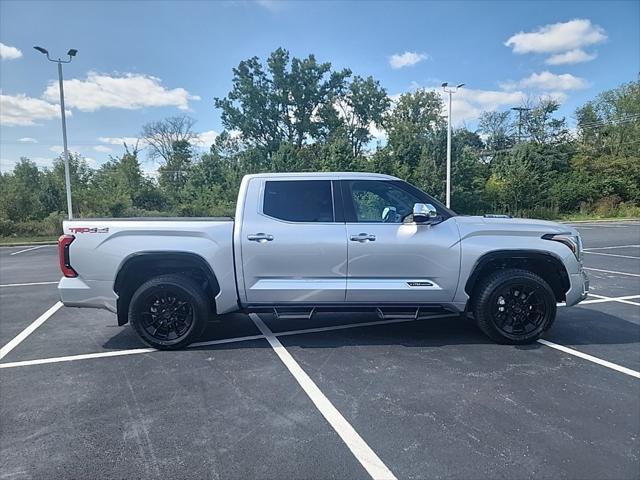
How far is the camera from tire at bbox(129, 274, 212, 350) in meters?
4.41

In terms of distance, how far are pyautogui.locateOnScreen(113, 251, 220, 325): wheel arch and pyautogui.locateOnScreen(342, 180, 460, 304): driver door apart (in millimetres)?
1558

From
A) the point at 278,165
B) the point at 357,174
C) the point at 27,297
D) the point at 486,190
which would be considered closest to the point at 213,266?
the point at 357,174

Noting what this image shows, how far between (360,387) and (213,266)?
1.98 meters

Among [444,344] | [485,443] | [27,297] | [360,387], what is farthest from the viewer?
[27,297]

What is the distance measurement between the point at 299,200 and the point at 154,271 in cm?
181

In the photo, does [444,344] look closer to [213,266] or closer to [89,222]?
[213,266]

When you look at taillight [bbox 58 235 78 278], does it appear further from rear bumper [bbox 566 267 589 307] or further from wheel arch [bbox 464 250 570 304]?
rear bumper [bbox 566 267 589 307]

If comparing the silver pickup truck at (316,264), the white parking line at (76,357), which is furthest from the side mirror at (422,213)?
the white parking line at (76,357)

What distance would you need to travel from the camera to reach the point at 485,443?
2771 mm

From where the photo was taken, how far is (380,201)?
4699mm

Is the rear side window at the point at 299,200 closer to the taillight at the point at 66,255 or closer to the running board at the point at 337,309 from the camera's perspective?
the running board at the point at 337,309

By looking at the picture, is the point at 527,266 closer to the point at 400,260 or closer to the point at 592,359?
the point at 592,359

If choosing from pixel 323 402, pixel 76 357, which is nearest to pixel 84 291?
pixel 76 357

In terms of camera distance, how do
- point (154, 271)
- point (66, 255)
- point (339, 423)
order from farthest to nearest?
1. point (154, 271)
2. point (66, 255)
3. point (339, 423)
